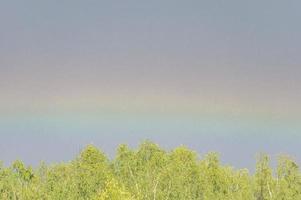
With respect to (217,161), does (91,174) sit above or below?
below

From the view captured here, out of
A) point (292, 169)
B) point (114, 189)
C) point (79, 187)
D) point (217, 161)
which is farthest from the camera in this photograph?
point (217, 161)

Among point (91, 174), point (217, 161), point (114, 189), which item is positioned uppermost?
point (217, 161)

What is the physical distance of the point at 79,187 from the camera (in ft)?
298

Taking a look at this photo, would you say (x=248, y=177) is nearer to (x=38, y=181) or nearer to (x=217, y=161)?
(x=217, y=161)

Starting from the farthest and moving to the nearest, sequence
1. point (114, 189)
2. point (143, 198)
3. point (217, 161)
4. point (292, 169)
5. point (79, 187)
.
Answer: point (217, 161)
point (292, 169)
point (143, 198)
point (79, 187)
point (114, 189)

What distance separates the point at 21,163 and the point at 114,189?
137 ft

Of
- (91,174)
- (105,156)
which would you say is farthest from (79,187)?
(105,156)

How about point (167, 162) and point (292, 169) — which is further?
point (167, 162)

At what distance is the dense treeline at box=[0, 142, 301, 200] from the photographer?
9075 centimetres

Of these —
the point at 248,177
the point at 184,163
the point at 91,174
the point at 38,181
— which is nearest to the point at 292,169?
the point at 248,177

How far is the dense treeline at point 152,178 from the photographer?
90.8 metres

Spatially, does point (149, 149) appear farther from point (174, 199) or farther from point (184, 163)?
point (174, 199)

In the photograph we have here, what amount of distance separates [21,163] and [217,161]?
34.3 meters

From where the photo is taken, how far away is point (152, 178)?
106875mm
